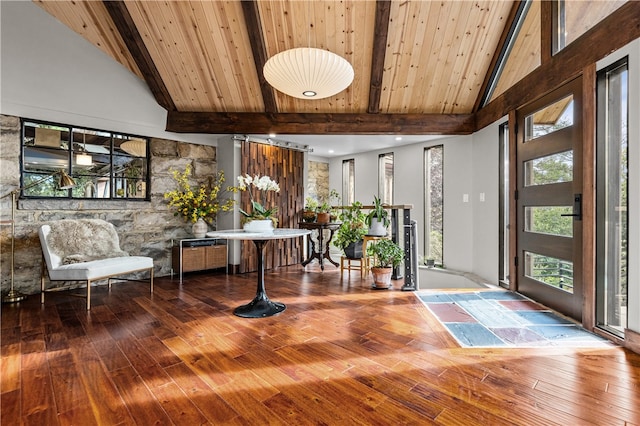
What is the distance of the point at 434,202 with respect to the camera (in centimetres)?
559

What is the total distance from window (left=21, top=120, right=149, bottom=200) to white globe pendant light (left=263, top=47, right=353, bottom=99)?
9.69 ft

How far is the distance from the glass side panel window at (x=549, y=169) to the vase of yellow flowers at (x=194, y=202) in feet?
13.7

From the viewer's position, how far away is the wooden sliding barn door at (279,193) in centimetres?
523

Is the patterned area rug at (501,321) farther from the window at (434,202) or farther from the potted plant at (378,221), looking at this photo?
the window at (434,202)

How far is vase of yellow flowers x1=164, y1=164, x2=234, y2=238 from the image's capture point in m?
4.90

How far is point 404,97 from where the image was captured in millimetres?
4488

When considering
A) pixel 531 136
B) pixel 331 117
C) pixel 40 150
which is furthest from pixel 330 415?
pixel 40 150

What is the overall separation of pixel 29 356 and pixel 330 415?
221 centimetres

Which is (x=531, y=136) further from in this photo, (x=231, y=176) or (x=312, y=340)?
(x=231, y=176)

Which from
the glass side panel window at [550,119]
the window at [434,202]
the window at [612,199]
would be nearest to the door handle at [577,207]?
the window at [612,199]

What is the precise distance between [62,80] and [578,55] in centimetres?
567

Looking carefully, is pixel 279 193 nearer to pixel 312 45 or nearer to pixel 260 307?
pixel 312 45

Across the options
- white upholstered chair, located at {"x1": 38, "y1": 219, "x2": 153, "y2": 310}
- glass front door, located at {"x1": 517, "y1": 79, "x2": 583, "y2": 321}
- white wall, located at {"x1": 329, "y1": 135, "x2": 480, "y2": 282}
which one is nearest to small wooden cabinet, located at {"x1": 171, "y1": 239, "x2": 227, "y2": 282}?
white upholstered chair, located at {"x1": 38, "y1": 219, "x2": 153, "y2": 310}

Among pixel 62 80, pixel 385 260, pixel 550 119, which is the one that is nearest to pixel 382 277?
pixel 385 260
